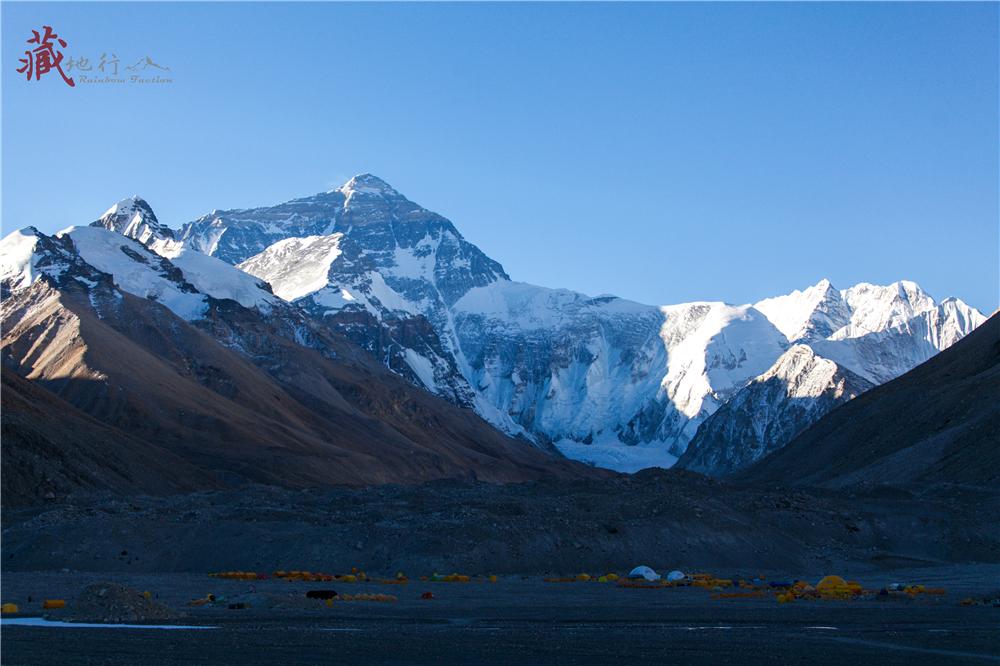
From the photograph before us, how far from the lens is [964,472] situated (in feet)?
313

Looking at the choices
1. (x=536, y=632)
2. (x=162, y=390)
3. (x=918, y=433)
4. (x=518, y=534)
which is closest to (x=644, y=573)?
(x=518, y=534)

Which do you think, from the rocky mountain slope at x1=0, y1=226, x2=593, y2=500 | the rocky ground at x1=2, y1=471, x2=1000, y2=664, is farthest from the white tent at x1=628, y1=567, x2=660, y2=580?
the rocky mountain slope at x1=0, y1=226, x2=593, y2=500

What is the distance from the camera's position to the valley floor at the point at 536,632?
3108 cm

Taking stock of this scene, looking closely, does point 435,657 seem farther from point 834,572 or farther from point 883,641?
point 834,572

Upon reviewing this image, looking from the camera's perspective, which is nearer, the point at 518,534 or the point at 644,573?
Result: the point at 644,573

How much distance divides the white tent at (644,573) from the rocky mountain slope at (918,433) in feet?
131

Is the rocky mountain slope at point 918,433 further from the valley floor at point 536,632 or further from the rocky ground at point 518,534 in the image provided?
the valley floor at point 536,632

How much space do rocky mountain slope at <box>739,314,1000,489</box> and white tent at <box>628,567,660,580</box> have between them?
1576 inches

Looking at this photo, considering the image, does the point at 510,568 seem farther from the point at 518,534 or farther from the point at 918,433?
the point at 918,433

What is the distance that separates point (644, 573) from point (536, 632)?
23.2m

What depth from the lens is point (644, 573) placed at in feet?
194

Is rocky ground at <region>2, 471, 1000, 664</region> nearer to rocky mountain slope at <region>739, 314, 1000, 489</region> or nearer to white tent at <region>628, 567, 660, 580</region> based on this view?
white tent at <region>628, 567, 660, 580</region>

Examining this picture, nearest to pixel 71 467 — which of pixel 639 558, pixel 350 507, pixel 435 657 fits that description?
pixel 350 507

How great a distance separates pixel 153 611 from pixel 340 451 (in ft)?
410
